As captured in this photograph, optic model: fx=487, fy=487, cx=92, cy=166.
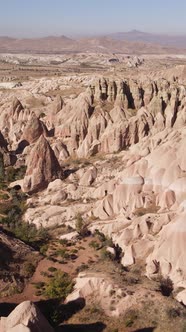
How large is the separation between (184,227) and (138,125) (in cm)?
2701

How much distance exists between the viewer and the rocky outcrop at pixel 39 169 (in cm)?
4791

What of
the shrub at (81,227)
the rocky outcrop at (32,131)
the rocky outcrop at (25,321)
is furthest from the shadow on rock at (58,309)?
the rocky outcrop at (32,131)

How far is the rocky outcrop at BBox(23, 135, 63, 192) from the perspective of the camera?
157ft

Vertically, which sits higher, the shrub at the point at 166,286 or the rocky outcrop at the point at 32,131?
the rocky outcrop at the point at 32,131

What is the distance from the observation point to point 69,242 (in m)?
38.9

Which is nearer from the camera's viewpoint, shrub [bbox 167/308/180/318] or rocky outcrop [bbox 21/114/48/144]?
shrub [bbox 167/308/180/318]

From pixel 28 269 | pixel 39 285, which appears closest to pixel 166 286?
pixel 39 285

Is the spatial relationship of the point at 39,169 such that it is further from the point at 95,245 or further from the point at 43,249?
the point at 95,245

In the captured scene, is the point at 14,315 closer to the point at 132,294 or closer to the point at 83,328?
the point at 83,328

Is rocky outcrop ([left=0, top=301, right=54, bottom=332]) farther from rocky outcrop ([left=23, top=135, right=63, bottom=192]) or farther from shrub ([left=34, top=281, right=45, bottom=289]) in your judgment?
rocky outcrop ([left=23, top=135, right=63, bottom=192])

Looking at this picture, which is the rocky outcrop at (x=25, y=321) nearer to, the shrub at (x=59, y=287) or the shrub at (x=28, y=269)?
the shrub at (x=59, y=287)

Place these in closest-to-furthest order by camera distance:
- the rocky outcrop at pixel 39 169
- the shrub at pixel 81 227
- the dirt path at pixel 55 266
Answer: the dirt path at pixel 55 266 → the shrub at pixel 81 227 → the rocky outcrop at pixel 39 169

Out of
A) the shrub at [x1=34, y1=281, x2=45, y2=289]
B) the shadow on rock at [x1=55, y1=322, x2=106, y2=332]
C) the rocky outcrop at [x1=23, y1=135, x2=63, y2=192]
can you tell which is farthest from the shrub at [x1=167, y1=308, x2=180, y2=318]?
the rocky outcrop at [x1=23, y1=135, x2=63, y2=192]

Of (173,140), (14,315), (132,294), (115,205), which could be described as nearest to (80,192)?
(115,205)
